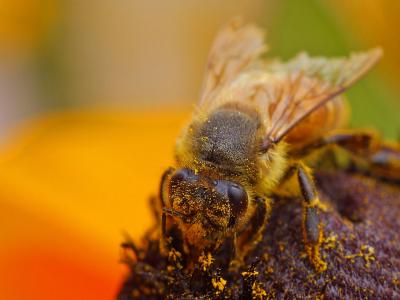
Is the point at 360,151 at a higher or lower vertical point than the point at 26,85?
lower

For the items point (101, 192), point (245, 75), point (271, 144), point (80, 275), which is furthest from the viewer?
point (101, 192)

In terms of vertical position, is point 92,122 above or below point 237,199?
above

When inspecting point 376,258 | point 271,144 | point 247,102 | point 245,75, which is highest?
point 245,75

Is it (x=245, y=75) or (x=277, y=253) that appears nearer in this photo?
(x=277, y=253)

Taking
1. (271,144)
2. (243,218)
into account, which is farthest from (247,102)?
(243,218)

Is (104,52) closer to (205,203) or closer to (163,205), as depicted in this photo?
(163,205)

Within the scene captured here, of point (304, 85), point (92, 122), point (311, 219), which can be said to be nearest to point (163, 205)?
point (311, 219)

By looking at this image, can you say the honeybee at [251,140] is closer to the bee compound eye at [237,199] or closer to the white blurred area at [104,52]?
the bee compound eye at [237,199]

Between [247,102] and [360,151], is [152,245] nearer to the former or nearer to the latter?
[247,102]
